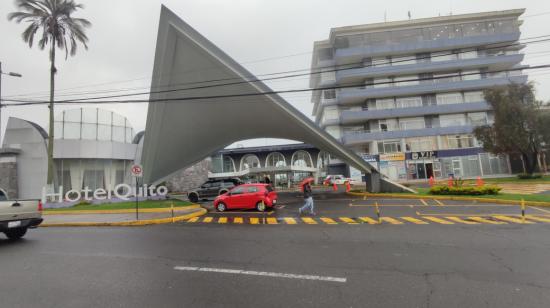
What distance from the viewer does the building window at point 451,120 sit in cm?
4091

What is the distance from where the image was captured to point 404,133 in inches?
1601

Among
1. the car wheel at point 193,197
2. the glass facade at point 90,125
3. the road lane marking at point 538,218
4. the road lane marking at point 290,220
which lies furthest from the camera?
the glass facade at point 90,125

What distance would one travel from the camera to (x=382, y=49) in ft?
140

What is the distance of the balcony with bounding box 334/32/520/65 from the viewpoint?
134ft

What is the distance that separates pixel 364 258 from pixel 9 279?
698cm

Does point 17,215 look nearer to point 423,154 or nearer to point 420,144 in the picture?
point 423,154

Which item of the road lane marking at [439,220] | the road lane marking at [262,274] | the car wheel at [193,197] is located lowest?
the road lane marking at [439,220]

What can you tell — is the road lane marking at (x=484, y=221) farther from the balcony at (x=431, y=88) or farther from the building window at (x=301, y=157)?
the building window at (x=301, y=157)

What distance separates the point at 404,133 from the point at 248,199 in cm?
3340

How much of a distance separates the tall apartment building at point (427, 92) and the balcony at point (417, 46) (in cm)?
13

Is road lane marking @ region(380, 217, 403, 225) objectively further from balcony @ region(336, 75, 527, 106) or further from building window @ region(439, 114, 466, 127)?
building window @ region(439, 114, 466, 127)

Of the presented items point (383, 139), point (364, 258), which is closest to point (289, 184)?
point (383, 139)

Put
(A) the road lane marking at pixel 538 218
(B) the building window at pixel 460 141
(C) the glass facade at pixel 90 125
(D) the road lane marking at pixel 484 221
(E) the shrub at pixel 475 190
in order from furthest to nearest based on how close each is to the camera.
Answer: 1. (B) the building window at pixel 460 141
2. (C) the glass facade at pixel 90 125
3. (E) the shrub at pixel 475 190
4. (A) the road lane marking at pixel 538 218
5. (D) the road lane marking at pixel 484 221

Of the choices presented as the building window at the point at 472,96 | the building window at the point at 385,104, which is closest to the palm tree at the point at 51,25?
the building window at the point at 385,104
